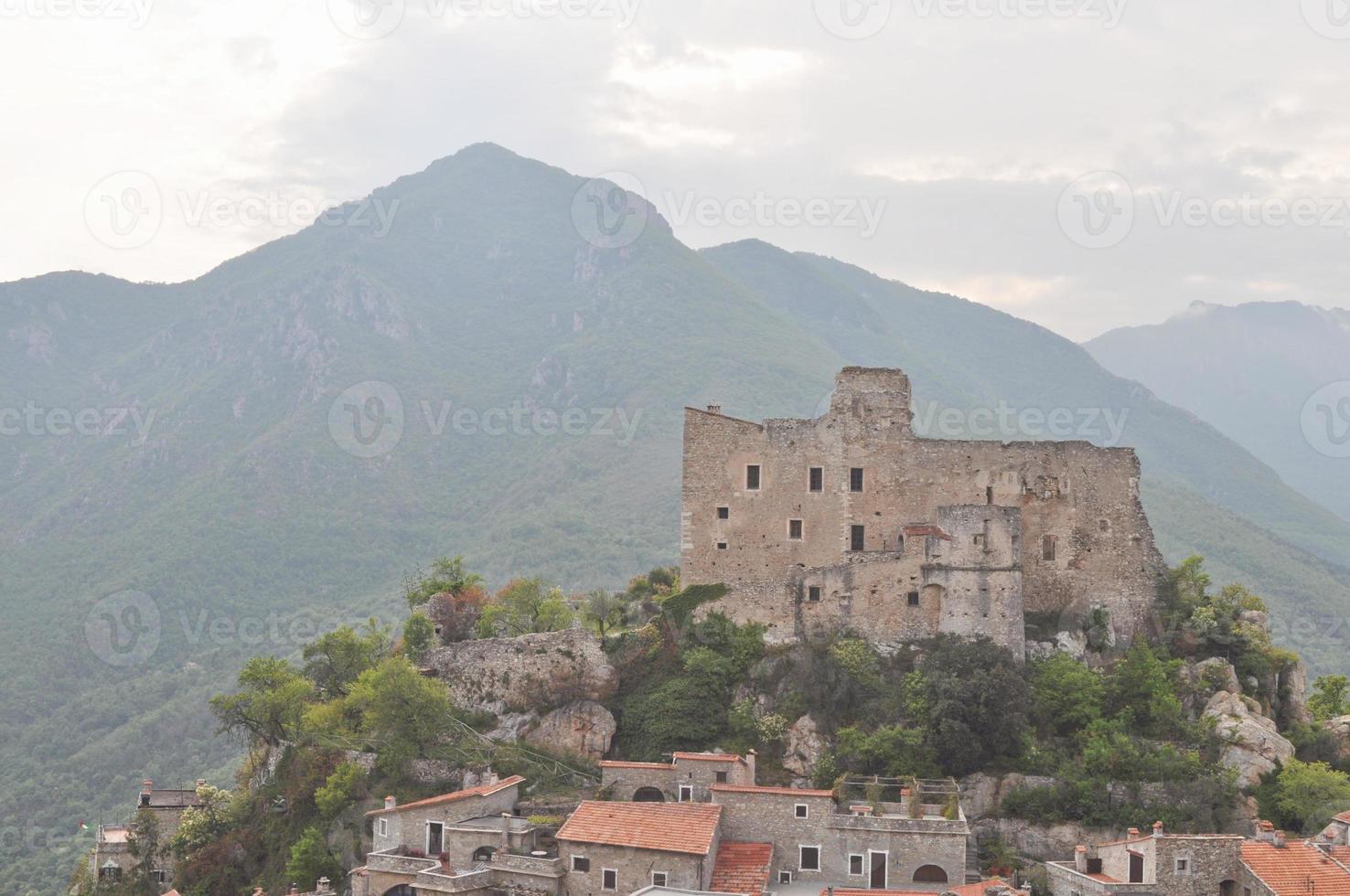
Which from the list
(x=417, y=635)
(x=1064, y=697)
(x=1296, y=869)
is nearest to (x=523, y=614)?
(x=417, y=635)

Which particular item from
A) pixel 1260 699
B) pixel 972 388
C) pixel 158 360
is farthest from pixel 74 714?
pixel 972 388

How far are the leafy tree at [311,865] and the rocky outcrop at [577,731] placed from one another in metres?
7.80

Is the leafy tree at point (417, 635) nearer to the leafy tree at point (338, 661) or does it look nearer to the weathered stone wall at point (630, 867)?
the leafy tree at point (338, 661)

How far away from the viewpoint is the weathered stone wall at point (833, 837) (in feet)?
136

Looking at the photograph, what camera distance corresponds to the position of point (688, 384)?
142875 mm

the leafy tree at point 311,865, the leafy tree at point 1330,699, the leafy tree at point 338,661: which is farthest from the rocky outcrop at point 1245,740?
the leafy tree at point 338,661

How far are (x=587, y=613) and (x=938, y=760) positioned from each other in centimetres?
1839

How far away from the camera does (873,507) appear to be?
5225 cm

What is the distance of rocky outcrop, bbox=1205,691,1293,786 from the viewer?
46250 mm

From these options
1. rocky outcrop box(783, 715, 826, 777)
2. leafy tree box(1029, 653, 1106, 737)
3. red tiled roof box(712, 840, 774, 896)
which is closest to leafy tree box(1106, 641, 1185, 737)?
leafy tree box(1029, 653, 1106, 737)

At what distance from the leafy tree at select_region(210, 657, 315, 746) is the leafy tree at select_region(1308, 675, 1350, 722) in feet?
134

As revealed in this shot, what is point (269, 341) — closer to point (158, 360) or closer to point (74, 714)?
point (158, 360)

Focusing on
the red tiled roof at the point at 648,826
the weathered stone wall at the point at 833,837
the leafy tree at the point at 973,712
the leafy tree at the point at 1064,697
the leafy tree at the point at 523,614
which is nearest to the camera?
the red tiled roof at the point at 648,826

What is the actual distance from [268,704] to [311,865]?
9.63 m
